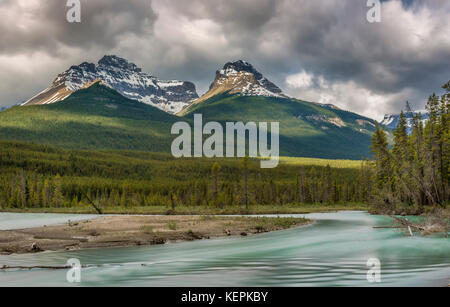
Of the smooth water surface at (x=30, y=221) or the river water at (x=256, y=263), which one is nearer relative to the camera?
the river water at (x=256, y=263)

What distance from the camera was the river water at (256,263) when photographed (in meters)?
17.5

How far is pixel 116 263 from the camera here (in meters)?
23.1

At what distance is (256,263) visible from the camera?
2258cm

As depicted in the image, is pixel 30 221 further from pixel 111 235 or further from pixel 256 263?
pixel 256 263

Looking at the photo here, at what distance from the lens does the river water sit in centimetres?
1748

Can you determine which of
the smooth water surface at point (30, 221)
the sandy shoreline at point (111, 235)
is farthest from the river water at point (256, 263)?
the smooth water surface at point (30, 221)

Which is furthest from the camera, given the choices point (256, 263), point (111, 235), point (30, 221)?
point (30, 221)

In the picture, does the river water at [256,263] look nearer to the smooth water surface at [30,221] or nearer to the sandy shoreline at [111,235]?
the sandy shoreline at [111,235]

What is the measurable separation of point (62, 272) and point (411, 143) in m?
71.0

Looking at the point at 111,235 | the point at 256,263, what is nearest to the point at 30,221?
the point at 111,235

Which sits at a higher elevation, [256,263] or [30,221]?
[256,263]

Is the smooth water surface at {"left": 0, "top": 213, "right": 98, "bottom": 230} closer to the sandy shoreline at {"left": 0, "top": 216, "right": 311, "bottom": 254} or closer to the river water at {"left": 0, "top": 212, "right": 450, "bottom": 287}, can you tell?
the sandy shoreline at {"left": 0, "top": 216, "right": 311, "bottom": 254}

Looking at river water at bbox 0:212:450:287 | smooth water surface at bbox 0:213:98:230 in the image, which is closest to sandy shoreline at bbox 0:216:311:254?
river water at bbox 0:212:450:287
